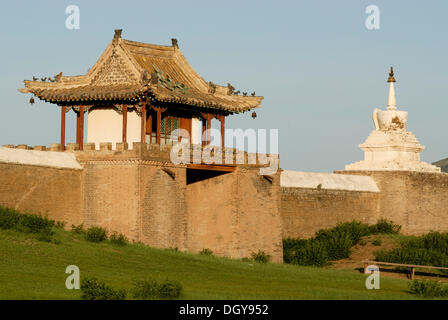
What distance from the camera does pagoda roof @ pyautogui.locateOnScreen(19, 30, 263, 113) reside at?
122 ft

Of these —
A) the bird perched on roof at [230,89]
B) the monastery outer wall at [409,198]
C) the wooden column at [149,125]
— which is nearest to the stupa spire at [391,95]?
the monastery outer wall at [409,198]

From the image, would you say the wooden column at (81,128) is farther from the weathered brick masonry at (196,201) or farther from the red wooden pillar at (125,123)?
the red wooden pillar at (125,123)

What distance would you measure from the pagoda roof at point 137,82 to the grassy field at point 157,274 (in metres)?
6.34

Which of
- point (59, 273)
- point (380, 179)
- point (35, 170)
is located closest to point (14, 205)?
point (35, 170)

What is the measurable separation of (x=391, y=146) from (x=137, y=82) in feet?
58.6

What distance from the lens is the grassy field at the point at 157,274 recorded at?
24.9 meters

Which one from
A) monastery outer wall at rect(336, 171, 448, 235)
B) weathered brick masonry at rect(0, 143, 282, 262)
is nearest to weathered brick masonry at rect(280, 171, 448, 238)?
monastery outer wall at rect(336, 171, 448, 235)

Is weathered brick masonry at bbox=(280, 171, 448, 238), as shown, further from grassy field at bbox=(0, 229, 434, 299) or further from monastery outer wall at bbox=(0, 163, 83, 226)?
monastery outer wall at bbox=(0, 163, 83, 226)

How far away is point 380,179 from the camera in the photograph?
49.0 m

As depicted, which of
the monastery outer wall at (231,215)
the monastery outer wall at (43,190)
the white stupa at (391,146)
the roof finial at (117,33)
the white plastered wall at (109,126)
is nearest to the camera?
the monastery outer wall at (43,190)

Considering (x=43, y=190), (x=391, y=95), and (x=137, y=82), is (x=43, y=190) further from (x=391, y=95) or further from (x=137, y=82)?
(x=391, y=95)
